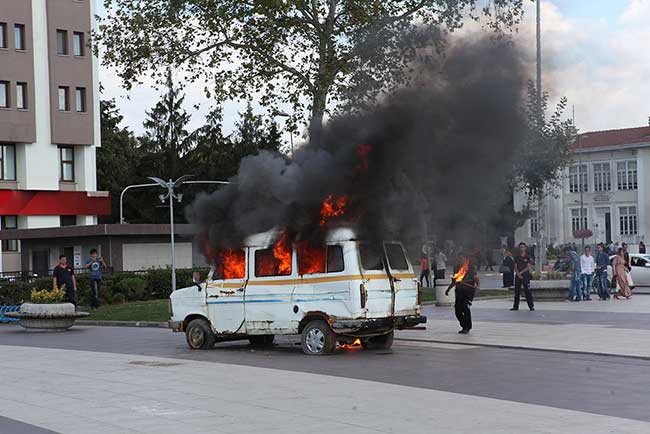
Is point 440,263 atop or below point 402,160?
below

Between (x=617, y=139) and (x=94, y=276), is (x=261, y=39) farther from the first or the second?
(x=617, y=139)

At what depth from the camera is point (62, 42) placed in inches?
2232

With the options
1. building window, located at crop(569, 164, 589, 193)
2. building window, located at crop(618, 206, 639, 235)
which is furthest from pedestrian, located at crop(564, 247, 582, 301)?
building window, located at crop(618, 206, 639, 235)

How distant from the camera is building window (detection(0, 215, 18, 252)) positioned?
2193 inches

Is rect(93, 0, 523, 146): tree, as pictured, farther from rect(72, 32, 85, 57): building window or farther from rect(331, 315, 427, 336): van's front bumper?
rect(72, 32, 85, 57): building window

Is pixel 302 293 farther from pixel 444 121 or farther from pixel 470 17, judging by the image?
pixel 470 17

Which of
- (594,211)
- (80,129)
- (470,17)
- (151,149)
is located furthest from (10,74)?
(594,211)

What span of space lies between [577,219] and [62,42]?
4183 centimetres

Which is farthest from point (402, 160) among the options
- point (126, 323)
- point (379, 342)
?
point (126, 323)

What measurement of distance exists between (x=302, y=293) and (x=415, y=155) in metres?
3.68

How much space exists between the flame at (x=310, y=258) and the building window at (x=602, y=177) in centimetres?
6344

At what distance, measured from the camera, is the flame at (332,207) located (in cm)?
1808

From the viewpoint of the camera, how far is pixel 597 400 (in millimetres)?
11664

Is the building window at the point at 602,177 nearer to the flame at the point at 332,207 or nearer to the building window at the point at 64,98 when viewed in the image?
the building window at the point at 64,98
